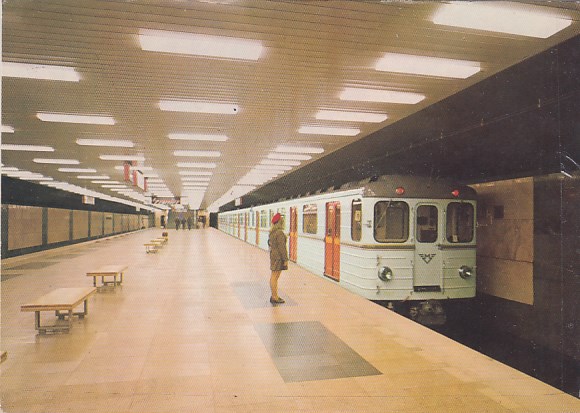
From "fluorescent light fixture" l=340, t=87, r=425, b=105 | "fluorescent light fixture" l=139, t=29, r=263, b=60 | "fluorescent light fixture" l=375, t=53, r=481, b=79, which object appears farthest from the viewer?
"fluorescent light fixture" l=340, t=87, r=425, b=105

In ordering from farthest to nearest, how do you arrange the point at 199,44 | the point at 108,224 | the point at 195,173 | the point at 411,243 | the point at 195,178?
the point at 108,224 < the point at 195,178 < the point at 195,173 < the point at 411,243 < the point at 199,44

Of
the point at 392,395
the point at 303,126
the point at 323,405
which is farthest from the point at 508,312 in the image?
the point at 323,405

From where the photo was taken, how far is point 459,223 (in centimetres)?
903

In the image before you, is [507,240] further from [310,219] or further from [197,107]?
[197,107]

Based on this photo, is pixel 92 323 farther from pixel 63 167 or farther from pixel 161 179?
pixel 161 179

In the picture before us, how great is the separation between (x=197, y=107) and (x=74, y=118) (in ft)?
9.23

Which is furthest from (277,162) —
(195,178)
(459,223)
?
(459,223)

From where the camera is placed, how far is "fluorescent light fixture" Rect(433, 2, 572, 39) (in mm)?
4277

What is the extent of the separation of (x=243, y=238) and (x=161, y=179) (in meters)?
11.5

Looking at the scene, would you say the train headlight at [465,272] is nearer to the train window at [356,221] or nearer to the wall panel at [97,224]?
the train window at [356,221]

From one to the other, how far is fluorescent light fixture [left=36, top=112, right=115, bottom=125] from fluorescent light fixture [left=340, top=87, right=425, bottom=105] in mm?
5020

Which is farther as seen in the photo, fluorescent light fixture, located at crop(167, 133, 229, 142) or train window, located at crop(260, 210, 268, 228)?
train window, located at crop(260, 210, 268, 228)

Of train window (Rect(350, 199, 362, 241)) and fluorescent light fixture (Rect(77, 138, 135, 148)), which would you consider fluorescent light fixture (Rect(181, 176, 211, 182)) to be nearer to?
fluorescent light fixture (Rect(77, 138, 135, 148))

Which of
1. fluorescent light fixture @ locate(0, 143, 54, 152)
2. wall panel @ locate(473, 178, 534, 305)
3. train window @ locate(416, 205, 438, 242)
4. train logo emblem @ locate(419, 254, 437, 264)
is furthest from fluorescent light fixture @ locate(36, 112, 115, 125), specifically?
wall panel @ locate(473, 178, 534, 305)
